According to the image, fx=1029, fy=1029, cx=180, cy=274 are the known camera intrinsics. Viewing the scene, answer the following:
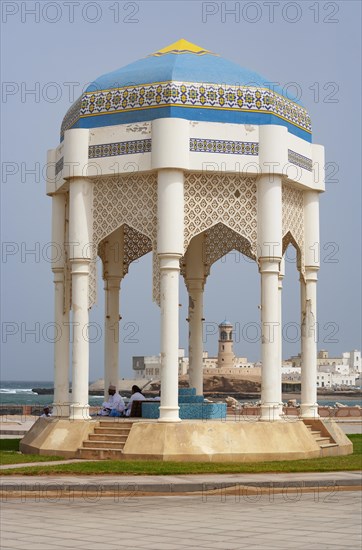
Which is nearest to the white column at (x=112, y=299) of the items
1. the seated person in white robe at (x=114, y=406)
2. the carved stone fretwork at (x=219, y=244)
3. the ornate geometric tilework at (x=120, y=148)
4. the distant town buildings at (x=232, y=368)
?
the seated person in white robe at (x=114, y=406)

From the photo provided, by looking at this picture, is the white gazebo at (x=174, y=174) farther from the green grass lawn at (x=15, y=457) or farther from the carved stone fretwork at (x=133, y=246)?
the carved stone fretwork at (x=133, y=246)

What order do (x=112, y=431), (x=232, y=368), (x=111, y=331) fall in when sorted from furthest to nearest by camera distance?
(x=232, y=368)
(x=111, y=331)
(x=112, y=431)

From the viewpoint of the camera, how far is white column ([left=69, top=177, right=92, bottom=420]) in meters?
17.3

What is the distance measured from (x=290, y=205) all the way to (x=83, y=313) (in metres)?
4.25

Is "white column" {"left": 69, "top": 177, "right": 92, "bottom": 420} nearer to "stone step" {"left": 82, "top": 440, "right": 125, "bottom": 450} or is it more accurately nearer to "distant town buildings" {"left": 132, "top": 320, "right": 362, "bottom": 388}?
"stone step" {"left": 82, "top": 440, "right": 125, "bottom": 450}

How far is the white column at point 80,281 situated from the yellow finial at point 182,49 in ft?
9.42

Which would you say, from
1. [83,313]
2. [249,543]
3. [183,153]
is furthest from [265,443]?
[249,543]

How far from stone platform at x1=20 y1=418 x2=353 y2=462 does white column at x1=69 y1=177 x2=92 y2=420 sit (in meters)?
0.49

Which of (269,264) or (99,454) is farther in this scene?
(269,264)

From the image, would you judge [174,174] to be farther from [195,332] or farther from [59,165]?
[195,332]

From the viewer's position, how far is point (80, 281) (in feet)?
57.8

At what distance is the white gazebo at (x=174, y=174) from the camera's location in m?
16.8

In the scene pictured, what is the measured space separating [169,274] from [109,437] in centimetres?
285

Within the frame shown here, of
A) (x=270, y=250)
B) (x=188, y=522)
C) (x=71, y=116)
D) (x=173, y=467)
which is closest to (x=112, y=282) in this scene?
(x=71, y=116)
